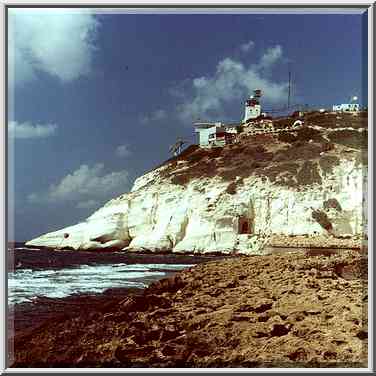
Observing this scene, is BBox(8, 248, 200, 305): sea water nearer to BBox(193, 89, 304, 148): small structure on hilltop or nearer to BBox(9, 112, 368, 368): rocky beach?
BBox(9, 112, 368, 368): rocky beach

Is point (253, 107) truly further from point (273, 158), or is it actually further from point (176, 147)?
point (176, 147)

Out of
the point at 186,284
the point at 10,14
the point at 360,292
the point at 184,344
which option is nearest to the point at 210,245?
the point at 186,284

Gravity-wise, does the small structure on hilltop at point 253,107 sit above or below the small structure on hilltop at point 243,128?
above

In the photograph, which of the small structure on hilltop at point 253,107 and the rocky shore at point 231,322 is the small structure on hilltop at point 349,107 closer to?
the small structure on hilltop at point 253,107

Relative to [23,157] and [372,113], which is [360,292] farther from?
[23,157]

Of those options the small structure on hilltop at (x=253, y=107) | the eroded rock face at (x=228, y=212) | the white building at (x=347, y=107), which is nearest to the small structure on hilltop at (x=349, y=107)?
the white building at (x=347, y=107)

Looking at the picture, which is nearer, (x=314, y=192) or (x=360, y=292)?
(x=360, y=292)

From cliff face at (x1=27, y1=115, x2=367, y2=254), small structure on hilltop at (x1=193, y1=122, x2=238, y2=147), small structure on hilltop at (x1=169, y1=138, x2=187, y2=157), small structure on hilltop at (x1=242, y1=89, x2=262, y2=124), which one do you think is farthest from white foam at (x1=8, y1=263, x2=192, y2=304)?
small structure on hilltop at (x1=242, y1=89, x2=262, y2=124)
